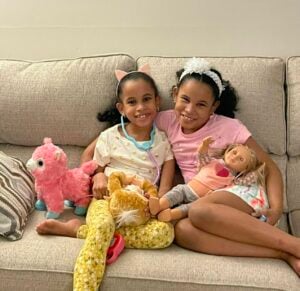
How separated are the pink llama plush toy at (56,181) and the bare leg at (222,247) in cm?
46

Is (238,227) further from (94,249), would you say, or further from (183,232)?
(94,249)

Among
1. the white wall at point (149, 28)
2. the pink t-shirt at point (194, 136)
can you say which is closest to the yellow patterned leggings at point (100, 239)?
the pink t-shirt at point (194, 136)

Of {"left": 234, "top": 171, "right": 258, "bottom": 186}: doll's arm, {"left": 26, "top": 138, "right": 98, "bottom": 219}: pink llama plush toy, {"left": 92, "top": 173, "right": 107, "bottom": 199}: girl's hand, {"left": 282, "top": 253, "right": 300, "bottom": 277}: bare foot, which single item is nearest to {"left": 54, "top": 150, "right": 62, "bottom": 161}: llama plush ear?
{"left": 26, "top": 138, "right": 98, "bottom": 219}: pink llama plush toy

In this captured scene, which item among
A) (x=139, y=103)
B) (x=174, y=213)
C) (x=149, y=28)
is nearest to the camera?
(x=174, y=213)

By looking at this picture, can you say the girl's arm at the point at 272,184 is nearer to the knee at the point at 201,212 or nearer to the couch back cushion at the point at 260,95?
the couch back cushion at the point at 260,95

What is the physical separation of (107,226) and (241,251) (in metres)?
0.45

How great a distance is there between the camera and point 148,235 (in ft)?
5.61

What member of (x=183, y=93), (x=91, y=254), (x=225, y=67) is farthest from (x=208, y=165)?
(x=91, y=254)

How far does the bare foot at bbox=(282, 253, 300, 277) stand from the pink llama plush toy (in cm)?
77

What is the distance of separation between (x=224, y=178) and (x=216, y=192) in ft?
0.25

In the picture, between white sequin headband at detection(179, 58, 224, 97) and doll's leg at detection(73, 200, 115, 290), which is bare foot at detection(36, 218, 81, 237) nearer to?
doll's leg at detection(73, 200, 115, 290)

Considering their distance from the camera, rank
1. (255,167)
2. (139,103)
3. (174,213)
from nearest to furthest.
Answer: (174,213) < (255,167) < (139,103)

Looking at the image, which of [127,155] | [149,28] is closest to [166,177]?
[127,155]

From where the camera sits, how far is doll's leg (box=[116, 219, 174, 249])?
1.70 metres
